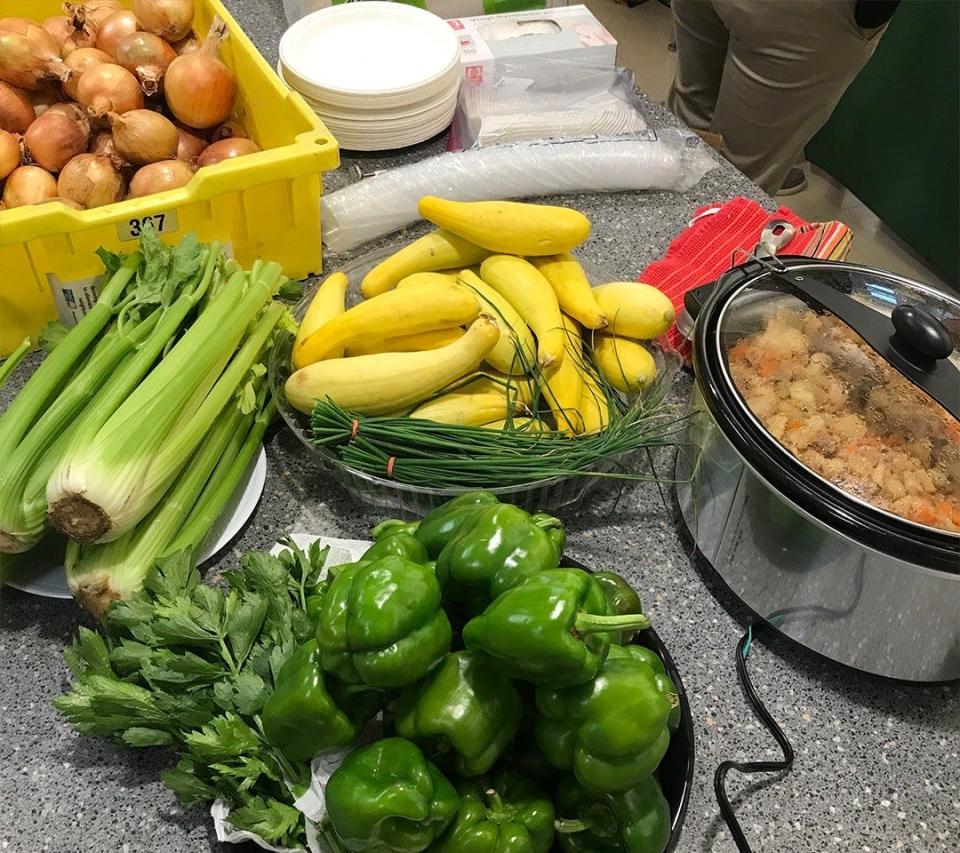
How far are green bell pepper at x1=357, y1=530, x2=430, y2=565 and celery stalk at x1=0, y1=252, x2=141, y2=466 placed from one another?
1.24ft

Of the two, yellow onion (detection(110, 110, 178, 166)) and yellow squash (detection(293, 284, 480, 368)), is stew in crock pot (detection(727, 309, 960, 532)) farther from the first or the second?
yellow onion (detection(110, 110, 178, 166))

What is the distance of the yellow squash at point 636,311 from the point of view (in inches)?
36.0

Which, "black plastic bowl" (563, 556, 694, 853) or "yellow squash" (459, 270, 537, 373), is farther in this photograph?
"yellow squash" (459, 270, 537, 373)

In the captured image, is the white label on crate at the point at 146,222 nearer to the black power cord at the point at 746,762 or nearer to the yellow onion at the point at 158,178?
the yellow onion at the point at 158,178

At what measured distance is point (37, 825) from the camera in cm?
67

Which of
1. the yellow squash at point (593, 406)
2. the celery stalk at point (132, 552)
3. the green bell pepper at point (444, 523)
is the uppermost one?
the green bell pepper at point (444, 523)

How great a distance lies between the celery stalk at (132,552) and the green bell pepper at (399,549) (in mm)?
263

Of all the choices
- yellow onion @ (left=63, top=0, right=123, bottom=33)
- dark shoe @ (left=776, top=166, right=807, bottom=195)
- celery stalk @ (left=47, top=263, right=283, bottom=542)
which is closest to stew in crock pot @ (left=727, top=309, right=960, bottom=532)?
celery stalk @ (left=47, top=263, right=283, bottom=542)

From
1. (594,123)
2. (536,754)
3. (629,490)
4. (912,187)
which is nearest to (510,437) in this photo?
(629,490)

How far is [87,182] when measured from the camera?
1.00 metres

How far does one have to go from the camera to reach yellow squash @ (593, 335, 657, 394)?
907mm

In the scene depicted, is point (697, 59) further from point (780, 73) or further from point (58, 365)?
Result: point (58, 365)

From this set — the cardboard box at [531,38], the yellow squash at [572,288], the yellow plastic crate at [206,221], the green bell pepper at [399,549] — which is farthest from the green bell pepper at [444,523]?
the cardboard box at [531,38]

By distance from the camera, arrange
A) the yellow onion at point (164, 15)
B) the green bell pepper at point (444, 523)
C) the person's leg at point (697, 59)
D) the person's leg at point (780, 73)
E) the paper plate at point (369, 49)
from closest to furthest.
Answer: the green bell pepper at point (444, 523) < the yellow onion at point (164, 15) < the paper plate at point (369, 49) < the person's leg at point (780, 73) < the person's leg at point (697, 59)
